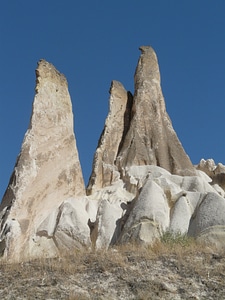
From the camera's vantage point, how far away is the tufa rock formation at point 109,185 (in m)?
14.6

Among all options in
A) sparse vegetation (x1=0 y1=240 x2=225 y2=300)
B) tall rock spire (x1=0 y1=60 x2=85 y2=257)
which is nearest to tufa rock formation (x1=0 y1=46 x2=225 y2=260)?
tall rock spire (x1=0 y1=60 x2=85 y2=257)

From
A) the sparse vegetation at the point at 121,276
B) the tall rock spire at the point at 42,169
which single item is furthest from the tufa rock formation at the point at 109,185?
the sparse vegetation at the point at 121,276

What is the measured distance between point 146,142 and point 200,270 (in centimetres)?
1205

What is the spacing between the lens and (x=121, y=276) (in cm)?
991

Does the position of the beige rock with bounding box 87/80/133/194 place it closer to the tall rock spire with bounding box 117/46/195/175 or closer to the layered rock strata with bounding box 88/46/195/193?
the layered rock strata with bounding box 88/46/195/193

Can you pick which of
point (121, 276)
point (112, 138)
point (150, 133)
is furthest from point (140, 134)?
point (121, 276)

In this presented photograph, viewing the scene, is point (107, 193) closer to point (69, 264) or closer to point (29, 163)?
point (29, 163)

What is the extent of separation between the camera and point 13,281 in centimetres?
971

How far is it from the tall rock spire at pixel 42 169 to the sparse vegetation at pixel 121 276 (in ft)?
14.7

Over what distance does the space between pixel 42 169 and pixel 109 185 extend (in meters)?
3.39

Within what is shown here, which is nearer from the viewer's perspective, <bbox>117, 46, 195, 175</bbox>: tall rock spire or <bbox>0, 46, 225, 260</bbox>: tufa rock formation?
<bbox>0, 46, 225, 260</bbox>: tufa rock formation

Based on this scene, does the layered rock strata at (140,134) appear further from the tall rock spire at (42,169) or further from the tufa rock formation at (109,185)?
the tall rock spire at (42,169)

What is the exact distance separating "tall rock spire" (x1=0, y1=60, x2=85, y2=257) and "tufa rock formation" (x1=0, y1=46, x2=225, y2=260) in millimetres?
31

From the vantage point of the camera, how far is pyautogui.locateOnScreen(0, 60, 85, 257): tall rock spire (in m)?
15.6
